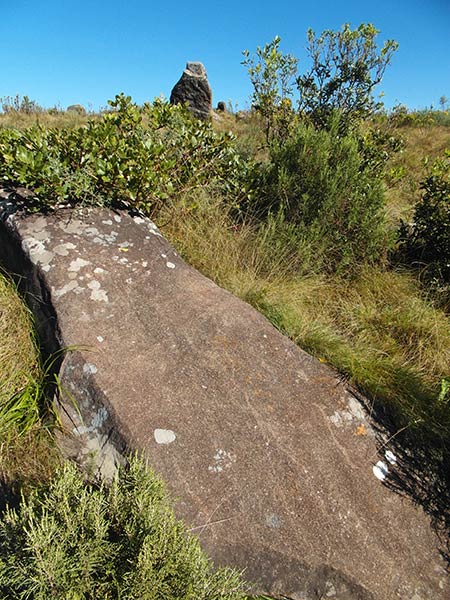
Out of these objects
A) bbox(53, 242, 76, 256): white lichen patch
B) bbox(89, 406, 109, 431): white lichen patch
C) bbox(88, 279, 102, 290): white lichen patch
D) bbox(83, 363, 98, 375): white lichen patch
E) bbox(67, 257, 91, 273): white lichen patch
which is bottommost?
bbox(89, 406, 109, 431): white lichen patch

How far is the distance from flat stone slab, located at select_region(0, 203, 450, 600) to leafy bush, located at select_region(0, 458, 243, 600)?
0.95 feet

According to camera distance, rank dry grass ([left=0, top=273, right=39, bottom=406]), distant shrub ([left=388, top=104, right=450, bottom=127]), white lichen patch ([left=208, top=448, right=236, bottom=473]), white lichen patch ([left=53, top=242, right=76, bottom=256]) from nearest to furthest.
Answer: white lichen patch ([left=208, top=448, right=236, bottom=473])
dry grass ([left=0, top=273, right=39, bottom=406])
white lichen patch ([left=53, top=242, right=76, bottom=256])
distant shrub ([left=388, top=104, right=450, bottom=127])

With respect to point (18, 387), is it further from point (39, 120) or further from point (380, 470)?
point (39, 120)

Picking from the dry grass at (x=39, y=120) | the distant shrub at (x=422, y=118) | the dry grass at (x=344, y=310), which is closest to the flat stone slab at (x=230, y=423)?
the dry grass at (x=344, y=310)

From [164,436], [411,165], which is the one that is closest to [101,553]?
[164,436]

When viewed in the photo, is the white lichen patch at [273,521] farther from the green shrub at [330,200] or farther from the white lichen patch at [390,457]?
the green shrub at [330,200]

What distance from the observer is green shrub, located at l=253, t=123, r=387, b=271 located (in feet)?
12.8

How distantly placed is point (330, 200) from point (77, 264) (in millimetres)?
2607

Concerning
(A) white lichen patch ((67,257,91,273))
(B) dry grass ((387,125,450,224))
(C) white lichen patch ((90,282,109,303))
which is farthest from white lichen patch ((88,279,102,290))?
(B) dry grass ((387,125,450,224))

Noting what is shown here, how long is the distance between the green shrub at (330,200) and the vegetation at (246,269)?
15 mm

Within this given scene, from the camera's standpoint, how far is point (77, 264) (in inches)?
106

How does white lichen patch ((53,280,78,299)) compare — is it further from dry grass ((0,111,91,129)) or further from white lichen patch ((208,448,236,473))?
dry grass ((0,111,91,129))

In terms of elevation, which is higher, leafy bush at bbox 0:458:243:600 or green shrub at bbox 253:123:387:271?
green shrub at bbox 253:123:387:271

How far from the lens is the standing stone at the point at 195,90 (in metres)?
13.6
